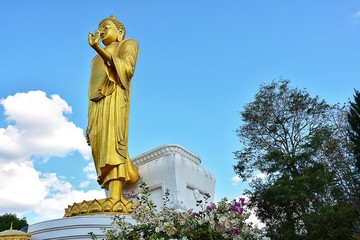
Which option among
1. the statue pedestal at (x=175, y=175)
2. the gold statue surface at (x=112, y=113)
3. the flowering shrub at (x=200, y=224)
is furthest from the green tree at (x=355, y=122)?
the flowering shrub at (x=200, y=224)

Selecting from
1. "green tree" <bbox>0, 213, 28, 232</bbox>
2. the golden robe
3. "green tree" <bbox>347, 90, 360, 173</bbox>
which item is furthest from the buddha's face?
"green tree" <bbox>0, 213, 28, 232</bbox>

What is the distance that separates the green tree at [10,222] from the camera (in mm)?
19328

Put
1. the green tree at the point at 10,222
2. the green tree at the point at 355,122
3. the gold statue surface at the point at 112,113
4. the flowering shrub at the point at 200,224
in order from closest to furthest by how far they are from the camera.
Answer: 1. the flowering shrub at the point at 200,224
2. the gold statue surface at the point at 112,113
3. the green tree at the point at 355,122
4. the green tree at the point at 10,222

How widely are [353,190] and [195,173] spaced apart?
18.9 ft

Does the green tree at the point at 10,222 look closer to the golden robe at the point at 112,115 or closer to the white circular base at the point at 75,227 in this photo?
the golden robe at the point at 112,115

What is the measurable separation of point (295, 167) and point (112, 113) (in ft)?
20.8

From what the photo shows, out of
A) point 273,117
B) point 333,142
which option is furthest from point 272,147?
point 333,142

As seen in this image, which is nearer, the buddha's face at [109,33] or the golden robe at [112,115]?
the golden robe at [112,115]

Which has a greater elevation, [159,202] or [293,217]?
[293,217]

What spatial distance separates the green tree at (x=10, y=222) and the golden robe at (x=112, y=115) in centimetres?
1343

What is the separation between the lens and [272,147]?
12992 millimetres

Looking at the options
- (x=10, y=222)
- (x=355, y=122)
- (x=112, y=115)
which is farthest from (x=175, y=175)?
(x=10, y=222)

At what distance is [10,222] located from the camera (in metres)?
19.4

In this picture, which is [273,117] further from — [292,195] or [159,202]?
[159,202]
